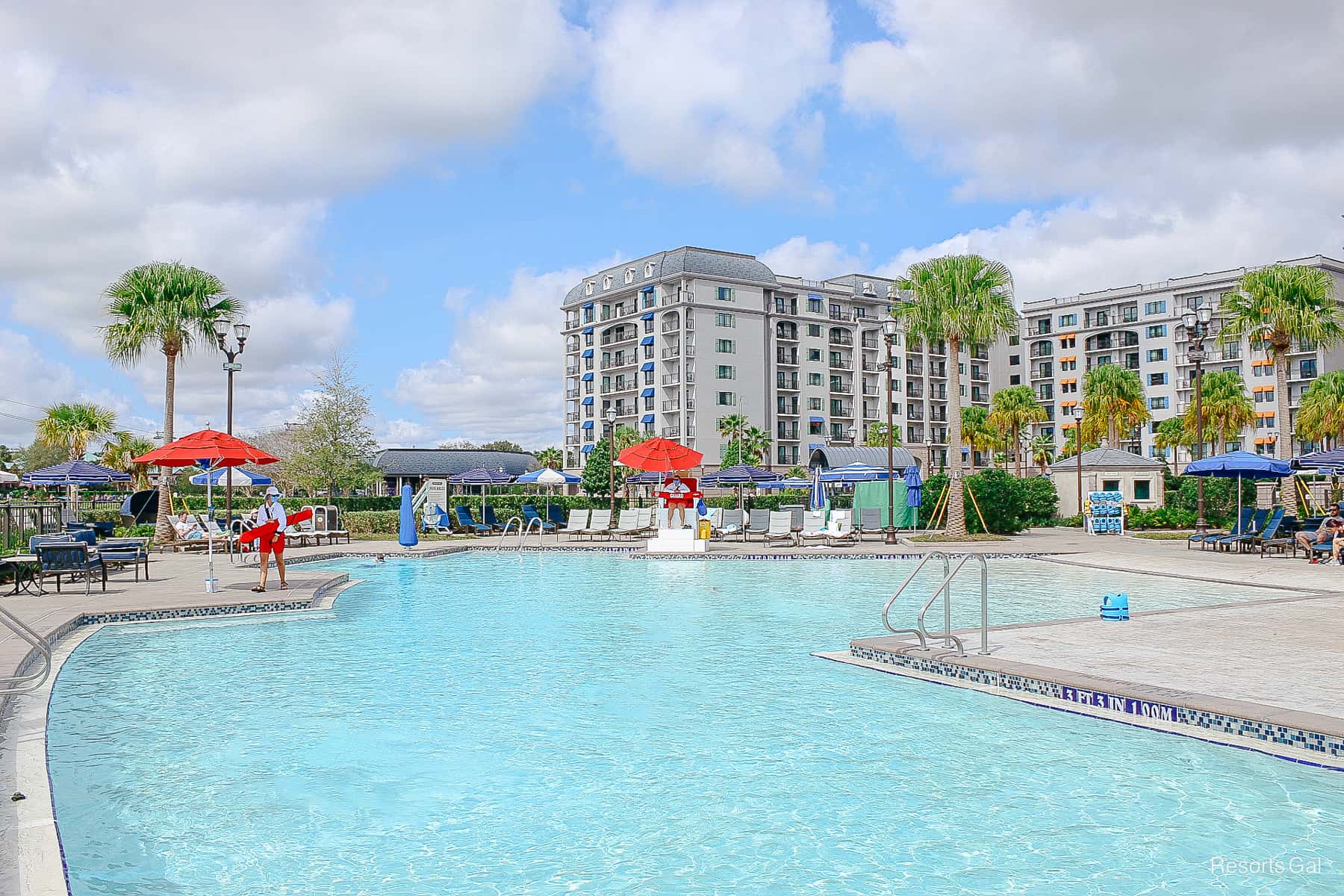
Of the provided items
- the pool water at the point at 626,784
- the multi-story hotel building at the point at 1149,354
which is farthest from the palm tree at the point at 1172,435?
the pool water at the point at 626,784

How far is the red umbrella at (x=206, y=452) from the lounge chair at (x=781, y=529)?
1417 centimetres

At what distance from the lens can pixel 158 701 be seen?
816 centimetres

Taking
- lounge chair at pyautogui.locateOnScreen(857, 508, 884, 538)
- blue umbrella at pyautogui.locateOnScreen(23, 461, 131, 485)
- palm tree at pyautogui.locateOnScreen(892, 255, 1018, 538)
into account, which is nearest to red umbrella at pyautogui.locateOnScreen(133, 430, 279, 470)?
blue umbrella at pyautogui.locateOnScreen(23, 461, 131, 485)

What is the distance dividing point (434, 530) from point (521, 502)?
26.1ft

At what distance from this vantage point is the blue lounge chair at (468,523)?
107 ft

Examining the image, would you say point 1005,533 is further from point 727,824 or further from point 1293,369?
point 1293,369

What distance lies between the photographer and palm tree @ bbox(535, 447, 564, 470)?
85.8 m

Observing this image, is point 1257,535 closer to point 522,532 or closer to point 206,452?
point 522,532

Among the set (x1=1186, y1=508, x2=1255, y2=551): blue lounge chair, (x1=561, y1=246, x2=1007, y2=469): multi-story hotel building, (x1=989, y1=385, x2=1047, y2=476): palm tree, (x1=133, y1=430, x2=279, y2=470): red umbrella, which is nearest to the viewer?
(x1=133, y1=430, x2=279, y2=470): red umbrella

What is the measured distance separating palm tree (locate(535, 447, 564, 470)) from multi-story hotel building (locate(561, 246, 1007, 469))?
1.11 metres

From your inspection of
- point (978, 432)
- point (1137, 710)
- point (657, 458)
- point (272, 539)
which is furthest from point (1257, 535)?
point (978, 432)

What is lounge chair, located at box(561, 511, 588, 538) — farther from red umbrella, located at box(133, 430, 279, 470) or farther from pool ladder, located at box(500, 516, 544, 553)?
red umbrella, located at box(133, 430, 279, 470)

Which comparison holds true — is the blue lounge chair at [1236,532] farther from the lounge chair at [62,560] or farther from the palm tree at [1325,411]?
the palm tree at [1325,411]

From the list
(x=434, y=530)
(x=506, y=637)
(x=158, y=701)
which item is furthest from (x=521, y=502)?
(x=158, y=701)
